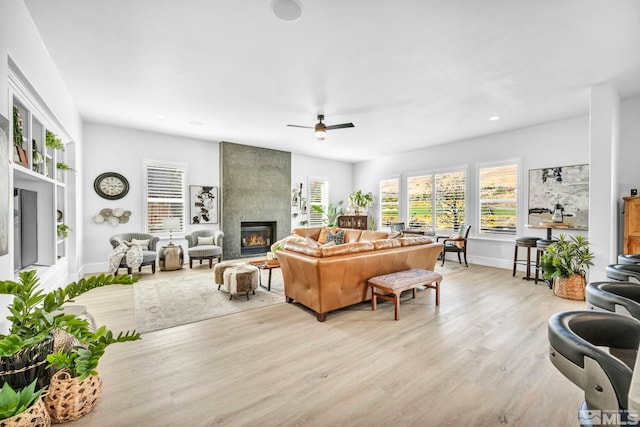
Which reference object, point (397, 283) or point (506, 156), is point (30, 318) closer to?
point (397, 283)

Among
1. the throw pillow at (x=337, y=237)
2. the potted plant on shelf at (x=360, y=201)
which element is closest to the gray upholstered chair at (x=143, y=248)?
the throw pillow at (x=337, y=237)

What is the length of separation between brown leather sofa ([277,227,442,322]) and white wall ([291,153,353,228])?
4.79 metres

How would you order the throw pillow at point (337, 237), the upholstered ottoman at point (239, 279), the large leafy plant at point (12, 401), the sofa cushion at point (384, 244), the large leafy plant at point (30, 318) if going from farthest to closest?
the throw pillow at point (337, 237) < the upholstered ottoman at point (239, 279) < the sofa cushion at point (384, 244) < the large leafy plant at point (30, 318) < the large leafy plant at point (12, 401)

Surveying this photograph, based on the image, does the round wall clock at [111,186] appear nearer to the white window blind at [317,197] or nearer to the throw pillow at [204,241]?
the throw pillow at [204,241]

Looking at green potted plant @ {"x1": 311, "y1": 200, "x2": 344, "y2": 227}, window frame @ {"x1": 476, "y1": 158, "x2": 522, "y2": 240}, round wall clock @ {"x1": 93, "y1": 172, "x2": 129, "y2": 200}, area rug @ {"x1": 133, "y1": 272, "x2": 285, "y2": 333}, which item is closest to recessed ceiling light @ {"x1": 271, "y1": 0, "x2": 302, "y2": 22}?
area rug @ {"x1": 133, "y1": 272, "x2": 285, "y2": 333}

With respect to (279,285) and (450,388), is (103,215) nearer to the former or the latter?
(279,285)

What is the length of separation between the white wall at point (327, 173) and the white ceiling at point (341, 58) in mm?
3170

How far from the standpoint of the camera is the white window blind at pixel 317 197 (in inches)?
345

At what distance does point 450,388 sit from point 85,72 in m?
5.09

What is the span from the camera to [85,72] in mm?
3436

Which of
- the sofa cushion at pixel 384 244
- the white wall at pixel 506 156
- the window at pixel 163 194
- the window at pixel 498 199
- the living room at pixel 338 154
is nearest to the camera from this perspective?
the living room at pixel 338 154

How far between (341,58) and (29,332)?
3.42 metres

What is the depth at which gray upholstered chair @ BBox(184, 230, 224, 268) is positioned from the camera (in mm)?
5731

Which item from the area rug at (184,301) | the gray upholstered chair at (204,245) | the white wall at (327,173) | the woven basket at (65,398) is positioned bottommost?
the area rug at (184,301)
